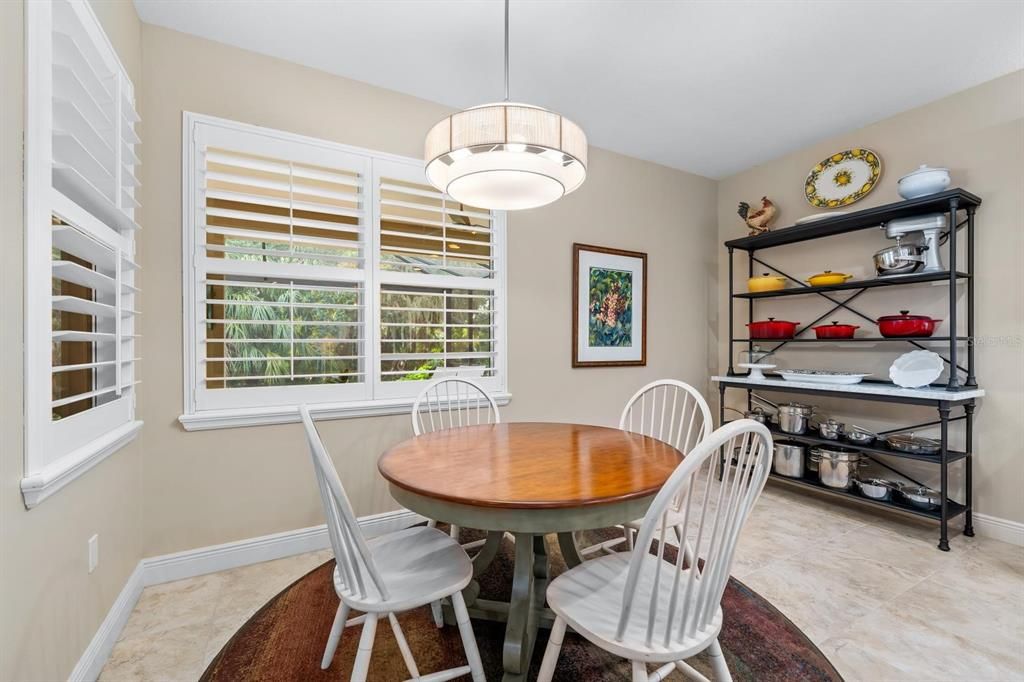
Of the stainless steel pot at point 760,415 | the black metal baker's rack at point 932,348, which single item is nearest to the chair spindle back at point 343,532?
the black metal baker's rack at point 932,348

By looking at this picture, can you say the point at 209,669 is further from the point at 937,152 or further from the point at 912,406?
the point at 937,152

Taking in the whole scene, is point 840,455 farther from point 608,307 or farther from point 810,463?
point 608,307

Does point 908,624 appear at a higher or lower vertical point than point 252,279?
lower

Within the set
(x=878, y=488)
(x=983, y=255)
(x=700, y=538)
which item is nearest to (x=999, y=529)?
(x=878, y=488)

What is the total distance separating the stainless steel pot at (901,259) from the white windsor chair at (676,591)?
8.12 feet

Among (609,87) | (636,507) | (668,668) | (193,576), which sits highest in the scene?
(609,87)

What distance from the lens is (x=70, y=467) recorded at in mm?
1347

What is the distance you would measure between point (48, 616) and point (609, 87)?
130 inches

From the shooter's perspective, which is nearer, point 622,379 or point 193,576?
point 193,576

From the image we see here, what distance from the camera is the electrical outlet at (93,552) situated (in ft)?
5.24

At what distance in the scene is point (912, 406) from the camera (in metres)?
3.01

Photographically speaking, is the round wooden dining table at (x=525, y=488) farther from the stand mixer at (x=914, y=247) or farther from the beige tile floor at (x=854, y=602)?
the stand mixer at (x=914, y=247)

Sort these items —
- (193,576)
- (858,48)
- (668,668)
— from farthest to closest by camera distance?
(858,48)
(193,576)
(668,668)

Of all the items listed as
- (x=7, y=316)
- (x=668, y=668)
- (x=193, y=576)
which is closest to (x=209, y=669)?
(x=193, y=576)
